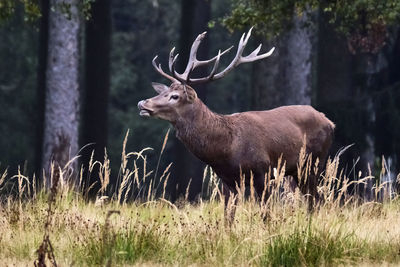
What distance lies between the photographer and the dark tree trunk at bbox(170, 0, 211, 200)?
75.3 feet

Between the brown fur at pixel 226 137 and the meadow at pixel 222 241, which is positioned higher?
the brown fur at pixel 226 137

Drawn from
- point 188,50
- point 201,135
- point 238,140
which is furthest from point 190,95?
point 188,50

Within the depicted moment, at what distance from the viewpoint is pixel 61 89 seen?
62.3 feet

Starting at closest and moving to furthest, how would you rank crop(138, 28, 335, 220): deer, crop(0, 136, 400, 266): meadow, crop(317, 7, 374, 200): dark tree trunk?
crop(0, 136, 400, 266): meadow
crop(138, 28, 335, 220): deer
crop(317, 7, 374, 200): dark tree trunk

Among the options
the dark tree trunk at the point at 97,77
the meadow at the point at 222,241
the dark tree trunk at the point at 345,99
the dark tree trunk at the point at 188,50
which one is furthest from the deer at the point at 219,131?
the dark tree trunk at the point at 97,77

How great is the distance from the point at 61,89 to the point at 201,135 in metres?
8.06

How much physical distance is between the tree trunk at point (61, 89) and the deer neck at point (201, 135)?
25.1ft

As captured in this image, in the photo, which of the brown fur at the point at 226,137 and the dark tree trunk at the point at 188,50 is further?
the dark tree trunk at the point at 188,50

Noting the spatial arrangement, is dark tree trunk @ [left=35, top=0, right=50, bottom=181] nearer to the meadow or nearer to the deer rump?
the deer rump

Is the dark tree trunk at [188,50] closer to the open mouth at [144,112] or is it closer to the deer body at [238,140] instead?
the deer body at [238,140]

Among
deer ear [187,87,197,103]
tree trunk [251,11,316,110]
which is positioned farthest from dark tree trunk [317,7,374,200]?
deer ear [187,87,197,103]

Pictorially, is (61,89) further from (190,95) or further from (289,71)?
(190,95)

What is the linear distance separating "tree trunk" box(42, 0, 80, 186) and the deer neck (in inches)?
302

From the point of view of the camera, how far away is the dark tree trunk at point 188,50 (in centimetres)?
2294
